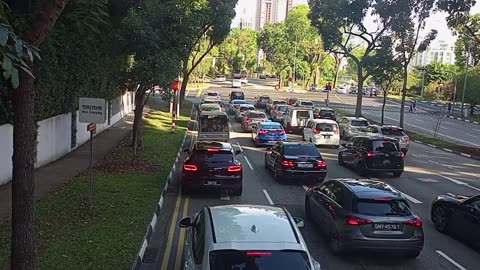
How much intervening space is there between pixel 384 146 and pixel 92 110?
40.1 ft

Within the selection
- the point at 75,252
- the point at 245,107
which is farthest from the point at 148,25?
the point at 245,107

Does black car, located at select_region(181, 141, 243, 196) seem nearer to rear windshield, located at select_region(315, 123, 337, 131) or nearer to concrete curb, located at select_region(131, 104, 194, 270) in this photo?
concrete curb, located at select_region(131, 104, 194, 270)

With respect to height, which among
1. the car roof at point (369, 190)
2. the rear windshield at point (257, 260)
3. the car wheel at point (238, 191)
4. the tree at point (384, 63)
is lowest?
the car wheel at point (238, 191)

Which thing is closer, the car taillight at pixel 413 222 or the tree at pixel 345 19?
the car taillight at pixel 413 222

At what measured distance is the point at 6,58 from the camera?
3.43 meters

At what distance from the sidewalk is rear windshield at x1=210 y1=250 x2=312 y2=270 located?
721 centimetres

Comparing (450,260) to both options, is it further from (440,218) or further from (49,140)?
(49,140)

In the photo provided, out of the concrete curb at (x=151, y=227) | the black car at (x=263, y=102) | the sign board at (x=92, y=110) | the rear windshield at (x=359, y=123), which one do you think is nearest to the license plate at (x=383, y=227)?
the concrete curb at (x=151, y=227)

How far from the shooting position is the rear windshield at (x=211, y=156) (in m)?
15.2

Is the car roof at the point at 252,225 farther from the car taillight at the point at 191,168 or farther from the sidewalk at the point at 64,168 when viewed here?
the car taillight at the point at 191,168

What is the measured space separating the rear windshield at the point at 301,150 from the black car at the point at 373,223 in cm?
748

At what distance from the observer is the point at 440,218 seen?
12523mm

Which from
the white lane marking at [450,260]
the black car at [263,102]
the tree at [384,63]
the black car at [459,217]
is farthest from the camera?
the black car at [263,102]

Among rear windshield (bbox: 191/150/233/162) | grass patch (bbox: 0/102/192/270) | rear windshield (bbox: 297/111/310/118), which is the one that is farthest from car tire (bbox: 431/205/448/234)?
rear windshield (bbox: 297/111/310/118)
